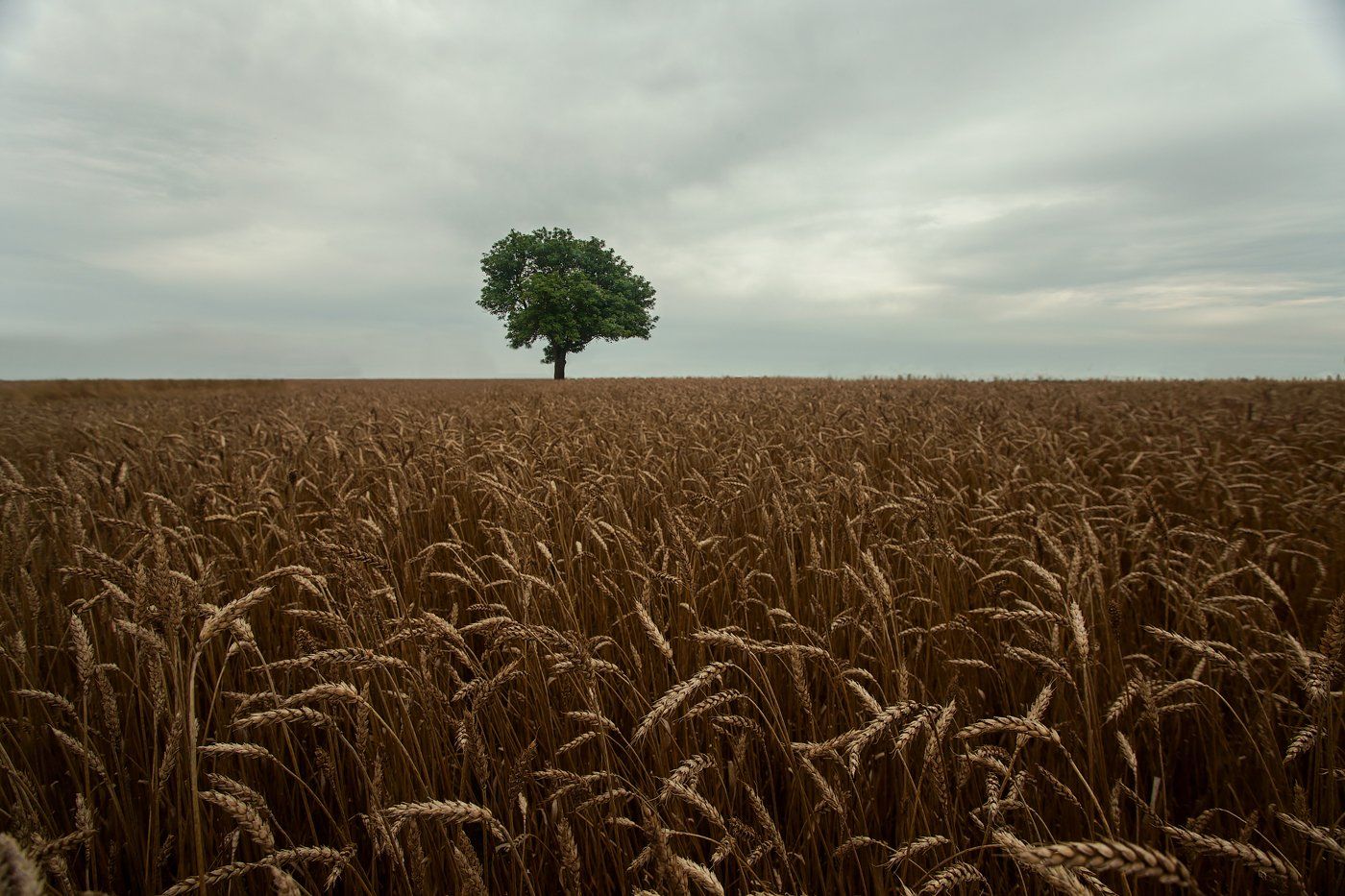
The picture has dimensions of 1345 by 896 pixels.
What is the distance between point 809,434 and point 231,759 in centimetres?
521

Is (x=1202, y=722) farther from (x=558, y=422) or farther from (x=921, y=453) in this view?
(x=558, y=422)

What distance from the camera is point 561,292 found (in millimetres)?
40812

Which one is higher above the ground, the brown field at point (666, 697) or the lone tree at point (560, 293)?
the lone tree at point (560, 293)

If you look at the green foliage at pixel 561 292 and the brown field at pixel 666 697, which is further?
the green foliage at pixel 561 292

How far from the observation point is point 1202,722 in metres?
2.20

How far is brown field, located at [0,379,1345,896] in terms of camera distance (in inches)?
49.4

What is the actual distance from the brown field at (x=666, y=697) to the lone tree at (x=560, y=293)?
38.7 m

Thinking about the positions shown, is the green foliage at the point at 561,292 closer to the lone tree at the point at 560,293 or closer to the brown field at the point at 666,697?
the lone tree at the point at 560,293

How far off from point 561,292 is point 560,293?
9cm

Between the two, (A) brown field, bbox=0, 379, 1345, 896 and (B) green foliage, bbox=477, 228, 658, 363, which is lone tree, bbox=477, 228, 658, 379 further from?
(A) brown field, bbox=0, 379, 1345, 896

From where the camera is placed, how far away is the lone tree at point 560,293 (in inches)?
1641

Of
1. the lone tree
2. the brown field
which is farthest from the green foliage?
the brown field

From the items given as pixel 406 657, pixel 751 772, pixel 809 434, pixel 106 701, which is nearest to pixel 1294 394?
pixel 809 434

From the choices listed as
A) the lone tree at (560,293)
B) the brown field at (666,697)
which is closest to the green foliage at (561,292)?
the lone tree at (560,293)
